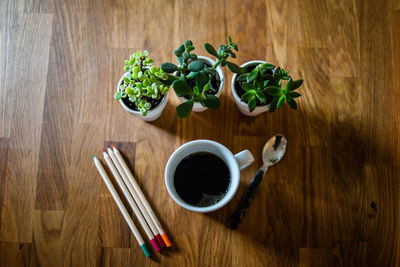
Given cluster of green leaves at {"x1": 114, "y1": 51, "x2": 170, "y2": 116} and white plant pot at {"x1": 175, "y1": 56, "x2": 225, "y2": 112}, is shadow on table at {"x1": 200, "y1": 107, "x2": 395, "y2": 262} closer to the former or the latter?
white plant pot at {"x1": 175, "y1": 56, "x2": 225, "y2": 112}

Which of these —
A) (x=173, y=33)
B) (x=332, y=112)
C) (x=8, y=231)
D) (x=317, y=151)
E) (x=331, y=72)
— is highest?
(x=173, y=33)

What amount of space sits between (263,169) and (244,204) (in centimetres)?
10

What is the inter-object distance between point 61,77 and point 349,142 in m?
0.81

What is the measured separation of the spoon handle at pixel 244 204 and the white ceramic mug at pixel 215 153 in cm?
12

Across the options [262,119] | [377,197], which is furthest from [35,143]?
[377,197]

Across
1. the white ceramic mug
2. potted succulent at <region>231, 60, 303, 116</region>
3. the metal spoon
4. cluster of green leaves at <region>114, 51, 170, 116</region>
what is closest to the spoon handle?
the metal spoon

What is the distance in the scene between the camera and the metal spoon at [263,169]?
0.75m

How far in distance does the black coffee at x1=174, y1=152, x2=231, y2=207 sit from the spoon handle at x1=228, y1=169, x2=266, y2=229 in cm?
8

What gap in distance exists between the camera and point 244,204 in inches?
29.7

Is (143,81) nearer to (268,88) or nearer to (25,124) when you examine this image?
(268,88)

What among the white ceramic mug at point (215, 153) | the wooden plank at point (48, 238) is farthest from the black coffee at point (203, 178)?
the wooden plank at point (48, 238)

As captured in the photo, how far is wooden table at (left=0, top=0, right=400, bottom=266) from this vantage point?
0.77 meters

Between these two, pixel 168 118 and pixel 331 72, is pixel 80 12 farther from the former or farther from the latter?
pixel 331 72

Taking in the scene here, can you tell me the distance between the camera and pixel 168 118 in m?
0.80
